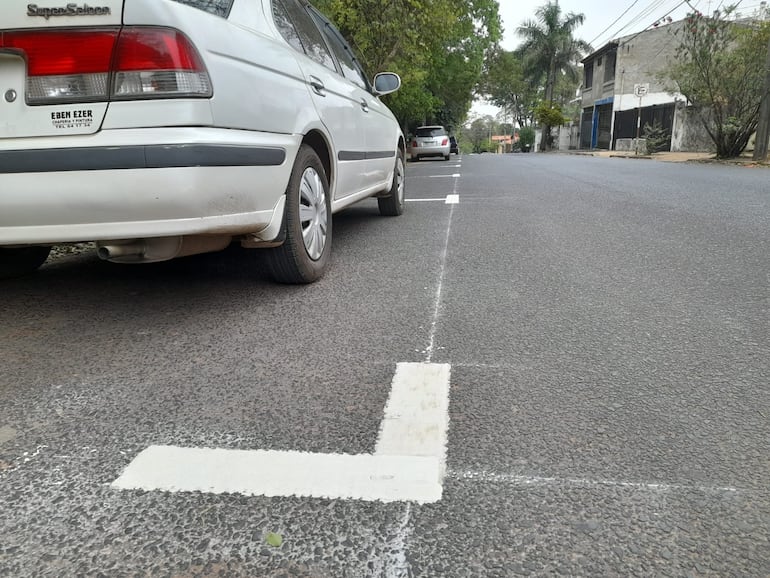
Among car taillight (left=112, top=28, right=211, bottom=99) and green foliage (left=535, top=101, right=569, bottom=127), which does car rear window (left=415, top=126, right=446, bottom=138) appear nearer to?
green foliage (left=535, top=101, right=569, bottom=127)

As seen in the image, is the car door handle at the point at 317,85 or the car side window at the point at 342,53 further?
the car side window at the point at 342,53

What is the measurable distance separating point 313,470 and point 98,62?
1.78m

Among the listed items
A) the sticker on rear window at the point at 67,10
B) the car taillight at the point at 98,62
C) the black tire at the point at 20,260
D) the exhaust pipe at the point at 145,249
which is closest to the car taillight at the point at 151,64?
the car taillight at the point at 98,62

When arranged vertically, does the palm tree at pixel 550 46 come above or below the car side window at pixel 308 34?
above

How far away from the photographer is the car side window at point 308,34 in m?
3.83

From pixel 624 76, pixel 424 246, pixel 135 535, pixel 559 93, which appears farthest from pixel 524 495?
pixel 559 93

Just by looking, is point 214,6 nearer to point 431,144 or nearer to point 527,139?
point 431,144

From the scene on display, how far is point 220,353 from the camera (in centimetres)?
263

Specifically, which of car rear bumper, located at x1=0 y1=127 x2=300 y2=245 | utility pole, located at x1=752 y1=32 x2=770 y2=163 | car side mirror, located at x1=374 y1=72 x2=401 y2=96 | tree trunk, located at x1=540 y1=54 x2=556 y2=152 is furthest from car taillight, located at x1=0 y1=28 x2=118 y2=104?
tree trunk, located at x1=540 y1=54 x2=556 y2=152

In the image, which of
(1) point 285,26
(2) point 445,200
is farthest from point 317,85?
(2) point 445,200

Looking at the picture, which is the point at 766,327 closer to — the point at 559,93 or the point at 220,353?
the point at 220,353

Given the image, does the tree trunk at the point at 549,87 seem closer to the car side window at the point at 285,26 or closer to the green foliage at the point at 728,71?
the green foliage at the point at 728,71

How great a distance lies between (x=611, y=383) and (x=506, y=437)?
59 cm

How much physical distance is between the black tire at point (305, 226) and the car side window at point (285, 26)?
0.65 meters
